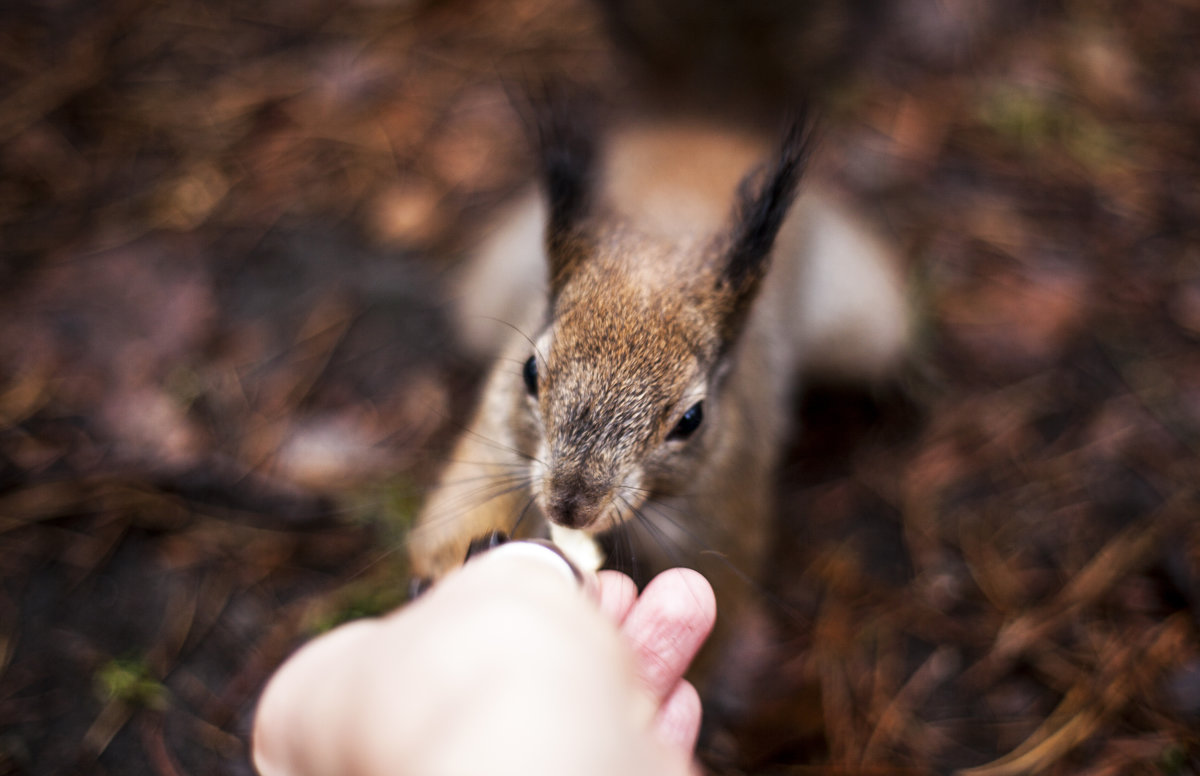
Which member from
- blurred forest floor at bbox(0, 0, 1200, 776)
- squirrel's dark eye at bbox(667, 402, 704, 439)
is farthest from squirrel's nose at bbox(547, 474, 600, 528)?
blurred forest floor at bbox(0, 0, 1200, 776)

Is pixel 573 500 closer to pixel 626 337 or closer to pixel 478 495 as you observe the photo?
pixel 626 337

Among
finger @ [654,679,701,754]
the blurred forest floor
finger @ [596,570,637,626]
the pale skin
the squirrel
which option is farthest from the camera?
the blurred forest floor

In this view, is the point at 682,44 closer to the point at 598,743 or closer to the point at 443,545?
the point at 443,545

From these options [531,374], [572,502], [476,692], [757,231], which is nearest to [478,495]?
[531,374]

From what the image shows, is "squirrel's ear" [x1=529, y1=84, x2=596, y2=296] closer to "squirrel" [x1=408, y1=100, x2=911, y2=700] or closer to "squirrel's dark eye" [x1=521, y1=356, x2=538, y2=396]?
"squirrel" [x1=408, y1=100, x2=911, y2=700]

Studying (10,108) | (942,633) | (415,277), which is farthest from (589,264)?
(10,108)

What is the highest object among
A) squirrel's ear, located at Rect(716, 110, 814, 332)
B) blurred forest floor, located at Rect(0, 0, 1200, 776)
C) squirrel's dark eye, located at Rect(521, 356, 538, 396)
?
squirrel's ear, located at Rect(716, 110, 814, 332)

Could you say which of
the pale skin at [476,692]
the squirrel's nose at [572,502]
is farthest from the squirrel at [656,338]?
the pale skin at [476,692]
